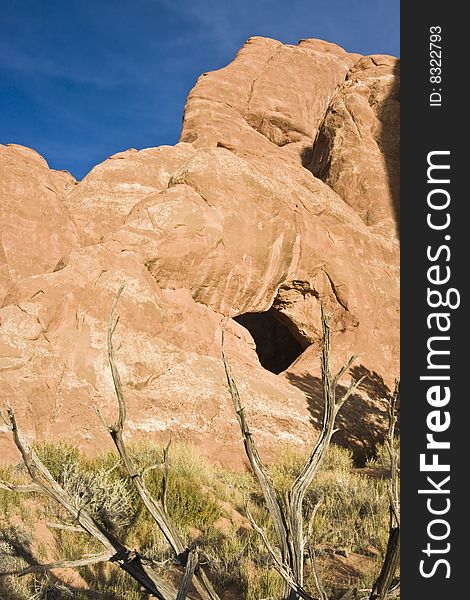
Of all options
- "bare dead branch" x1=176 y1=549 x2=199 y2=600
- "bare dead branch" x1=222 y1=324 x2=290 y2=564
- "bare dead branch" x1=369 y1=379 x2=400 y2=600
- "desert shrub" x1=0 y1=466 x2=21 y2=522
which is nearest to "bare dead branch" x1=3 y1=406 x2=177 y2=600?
"bare dead branch" x1=176 y1=549 x2=199 y2=600

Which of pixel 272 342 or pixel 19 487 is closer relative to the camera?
pixel 19 487

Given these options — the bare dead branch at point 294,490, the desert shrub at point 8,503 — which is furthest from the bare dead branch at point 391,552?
the desert shrub at point 8,503

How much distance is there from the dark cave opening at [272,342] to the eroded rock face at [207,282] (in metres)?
0.06

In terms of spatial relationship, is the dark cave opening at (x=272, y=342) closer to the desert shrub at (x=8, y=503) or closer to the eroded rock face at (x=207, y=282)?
the eroded rock face at (x=207, y=282)

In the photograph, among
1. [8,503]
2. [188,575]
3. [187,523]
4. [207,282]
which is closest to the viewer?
[188,575]

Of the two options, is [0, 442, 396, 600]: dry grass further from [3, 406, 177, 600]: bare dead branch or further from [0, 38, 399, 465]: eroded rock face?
[0, 38, 399, 465]: eroded rock face

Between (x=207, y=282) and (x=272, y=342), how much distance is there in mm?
7496

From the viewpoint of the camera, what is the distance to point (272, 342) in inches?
834

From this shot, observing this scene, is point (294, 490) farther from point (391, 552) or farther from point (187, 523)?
point (187, 523)

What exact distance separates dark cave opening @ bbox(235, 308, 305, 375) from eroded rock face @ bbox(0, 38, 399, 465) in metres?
0.06

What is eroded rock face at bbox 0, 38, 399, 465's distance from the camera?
1086 centimetres

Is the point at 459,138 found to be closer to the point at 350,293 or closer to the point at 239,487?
the point at 239,487

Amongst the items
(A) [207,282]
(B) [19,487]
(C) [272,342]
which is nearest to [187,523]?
(B) [19,487]

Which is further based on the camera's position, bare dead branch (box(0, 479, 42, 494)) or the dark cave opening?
the dark cave opening
